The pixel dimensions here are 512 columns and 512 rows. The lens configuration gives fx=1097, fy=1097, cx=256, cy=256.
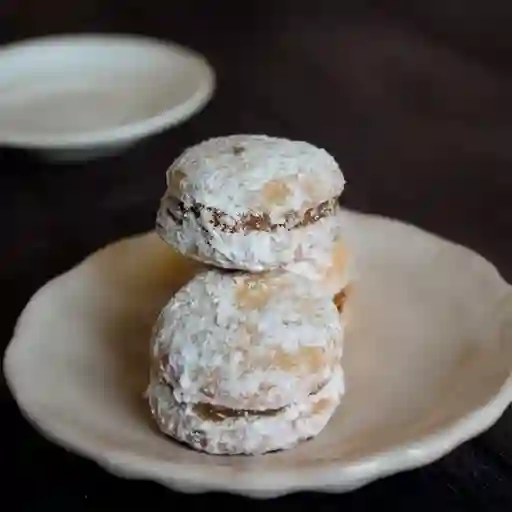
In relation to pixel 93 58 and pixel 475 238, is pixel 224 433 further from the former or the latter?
pixel 93 58

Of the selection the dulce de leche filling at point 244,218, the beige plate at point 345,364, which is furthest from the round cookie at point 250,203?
the beige plate at point 345,364

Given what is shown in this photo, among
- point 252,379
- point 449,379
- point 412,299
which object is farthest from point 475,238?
point 252,379

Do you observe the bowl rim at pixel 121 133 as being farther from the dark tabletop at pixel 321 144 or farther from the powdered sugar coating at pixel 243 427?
the powdered sugar coating at pixel 243 427

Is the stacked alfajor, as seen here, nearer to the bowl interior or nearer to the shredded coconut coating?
the shredded coconut coating

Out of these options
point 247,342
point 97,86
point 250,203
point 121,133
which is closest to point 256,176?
point 250,203

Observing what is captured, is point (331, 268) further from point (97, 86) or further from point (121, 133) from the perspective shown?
point (97, 86)

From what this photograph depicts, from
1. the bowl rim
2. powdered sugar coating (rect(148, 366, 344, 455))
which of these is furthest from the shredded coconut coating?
the bowl rim

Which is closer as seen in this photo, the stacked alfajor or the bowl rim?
the stacked alfajor
